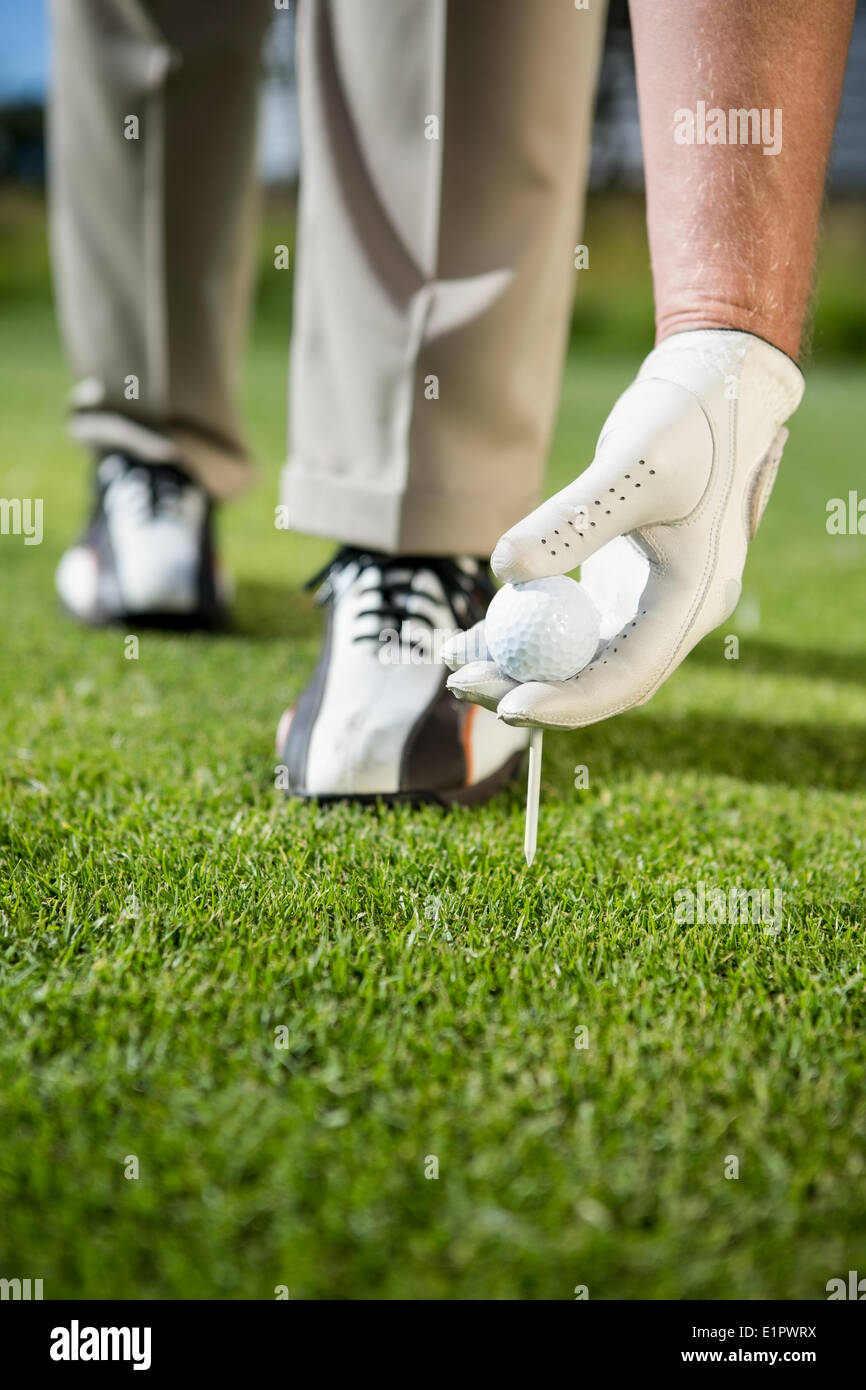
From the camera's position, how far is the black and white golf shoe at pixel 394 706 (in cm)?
133

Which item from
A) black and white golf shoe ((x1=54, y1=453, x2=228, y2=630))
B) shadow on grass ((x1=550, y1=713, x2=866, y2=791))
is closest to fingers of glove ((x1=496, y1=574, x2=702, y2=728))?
shadow on grass ((x1=550, y1=713, x2=866, y2=791))

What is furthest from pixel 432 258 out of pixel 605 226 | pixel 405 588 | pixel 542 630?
pixel 605 226

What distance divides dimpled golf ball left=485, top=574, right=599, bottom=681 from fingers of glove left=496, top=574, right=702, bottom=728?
0.01 meters

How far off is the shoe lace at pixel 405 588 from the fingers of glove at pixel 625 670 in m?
0.43

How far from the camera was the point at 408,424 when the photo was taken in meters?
1.45

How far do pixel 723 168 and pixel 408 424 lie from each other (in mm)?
549

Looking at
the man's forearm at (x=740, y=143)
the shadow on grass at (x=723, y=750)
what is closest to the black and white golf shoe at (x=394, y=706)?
the shadow on grass at (x=723, y=750)

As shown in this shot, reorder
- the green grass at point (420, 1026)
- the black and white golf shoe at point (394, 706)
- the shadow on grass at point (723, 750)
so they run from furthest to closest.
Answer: the shadow on grass at point (723, 750), the black and white golf shoe at point (394, 706), the green grass at point (420, 1026)

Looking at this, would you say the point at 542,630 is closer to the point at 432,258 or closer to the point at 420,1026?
the point at 420,1026

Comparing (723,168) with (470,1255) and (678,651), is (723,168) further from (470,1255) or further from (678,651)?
(470,1255)

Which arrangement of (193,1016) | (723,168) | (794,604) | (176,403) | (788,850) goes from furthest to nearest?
(794,604) < (176,403) < (788,850) < (723,168) < (193,1016)

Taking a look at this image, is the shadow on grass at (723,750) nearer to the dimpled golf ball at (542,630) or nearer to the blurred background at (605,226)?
the dimpled golf ball at (542,630)
